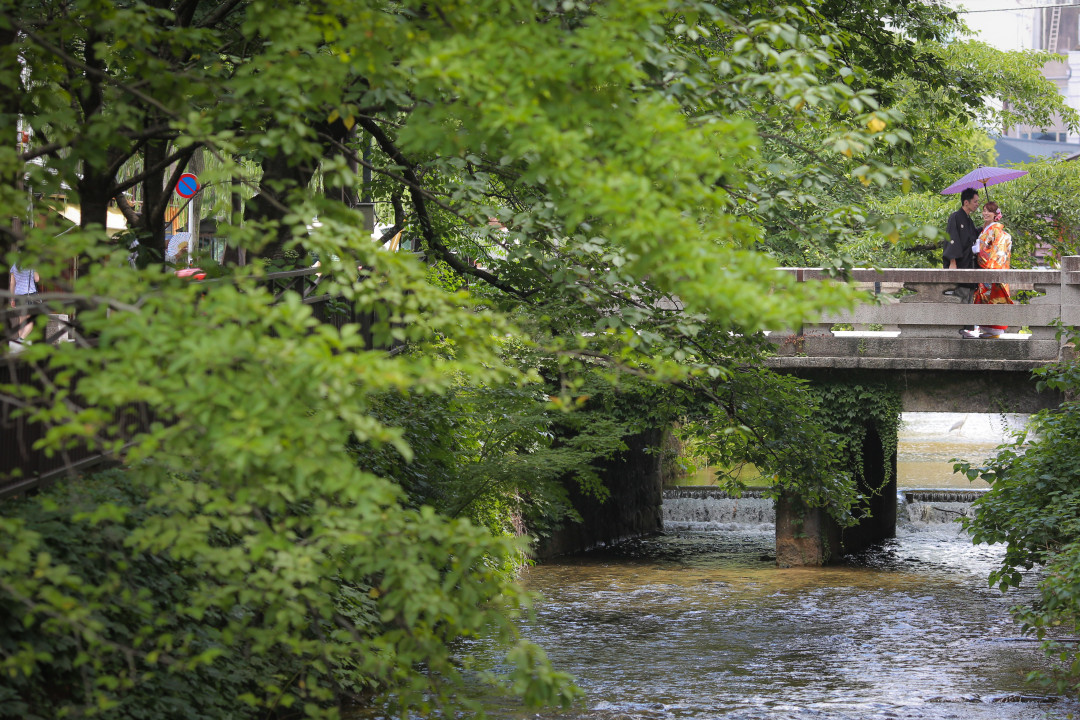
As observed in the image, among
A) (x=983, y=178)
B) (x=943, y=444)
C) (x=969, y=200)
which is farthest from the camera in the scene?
(x=943, y=444)

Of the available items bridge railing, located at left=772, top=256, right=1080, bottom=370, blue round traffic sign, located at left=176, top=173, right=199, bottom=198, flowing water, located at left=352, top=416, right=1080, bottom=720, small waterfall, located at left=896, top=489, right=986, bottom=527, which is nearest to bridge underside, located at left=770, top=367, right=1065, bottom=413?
bridge railing, located at left=772, top=256, right=1080, bottom=370

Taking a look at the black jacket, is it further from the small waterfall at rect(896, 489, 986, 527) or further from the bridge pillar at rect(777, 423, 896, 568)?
the small waterfall at rect(896, 489, 986, 527)

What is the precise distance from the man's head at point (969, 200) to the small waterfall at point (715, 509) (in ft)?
29.1

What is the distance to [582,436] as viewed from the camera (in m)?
14.2

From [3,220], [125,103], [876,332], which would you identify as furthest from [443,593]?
[876,332]

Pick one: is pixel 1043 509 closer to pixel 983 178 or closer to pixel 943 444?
pixel 983 178

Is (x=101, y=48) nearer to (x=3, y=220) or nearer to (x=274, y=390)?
(x=3, y=220)

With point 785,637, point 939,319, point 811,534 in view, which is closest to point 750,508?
point 811,534

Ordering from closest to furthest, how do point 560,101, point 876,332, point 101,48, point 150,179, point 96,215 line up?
point 560,101 < point 101,48 < point 96,215 < point 150,179 < point 876,332

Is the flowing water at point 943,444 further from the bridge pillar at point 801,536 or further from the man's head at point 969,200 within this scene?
the man's head at point 969,200

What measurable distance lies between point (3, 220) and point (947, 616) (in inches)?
518

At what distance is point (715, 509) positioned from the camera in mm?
23594

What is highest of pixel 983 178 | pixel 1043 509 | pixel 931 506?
pixel 983 178

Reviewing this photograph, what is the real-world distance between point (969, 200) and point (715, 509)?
1008cm
